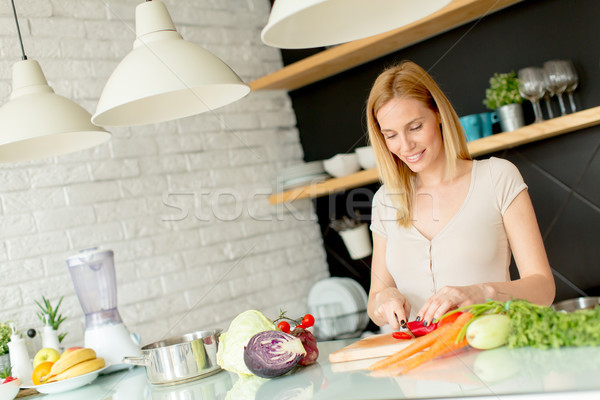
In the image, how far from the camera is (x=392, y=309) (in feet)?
5.37

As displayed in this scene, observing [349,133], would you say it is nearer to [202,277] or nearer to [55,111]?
[202,277]

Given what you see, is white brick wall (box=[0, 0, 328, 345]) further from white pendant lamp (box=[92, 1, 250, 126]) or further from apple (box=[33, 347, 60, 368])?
white pendant lamp (box=[92, 1, 250, 126])

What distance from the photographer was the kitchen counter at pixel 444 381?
90 cm

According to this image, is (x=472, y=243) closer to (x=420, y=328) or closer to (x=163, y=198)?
(x=420, y=328)

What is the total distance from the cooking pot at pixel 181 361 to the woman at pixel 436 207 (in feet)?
1.61

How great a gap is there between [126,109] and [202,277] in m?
1.52

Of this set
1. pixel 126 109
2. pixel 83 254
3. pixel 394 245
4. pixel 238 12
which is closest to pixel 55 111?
pixel 126 109

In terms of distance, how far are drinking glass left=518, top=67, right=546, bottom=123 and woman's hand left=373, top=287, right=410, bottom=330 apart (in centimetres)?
A: 105

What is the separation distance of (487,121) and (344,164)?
74 cm

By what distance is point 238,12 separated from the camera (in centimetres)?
337

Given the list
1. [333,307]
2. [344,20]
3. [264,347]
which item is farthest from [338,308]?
[344,20]

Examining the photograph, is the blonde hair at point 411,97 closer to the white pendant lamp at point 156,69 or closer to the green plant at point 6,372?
the white pendant lamp at point 156,69

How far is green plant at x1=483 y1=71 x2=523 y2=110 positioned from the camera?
8.18 ft

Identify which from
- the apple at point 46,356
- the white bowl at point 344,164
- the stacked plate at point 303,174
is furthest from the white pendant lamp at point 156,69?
the stacked plate at point 303,174
